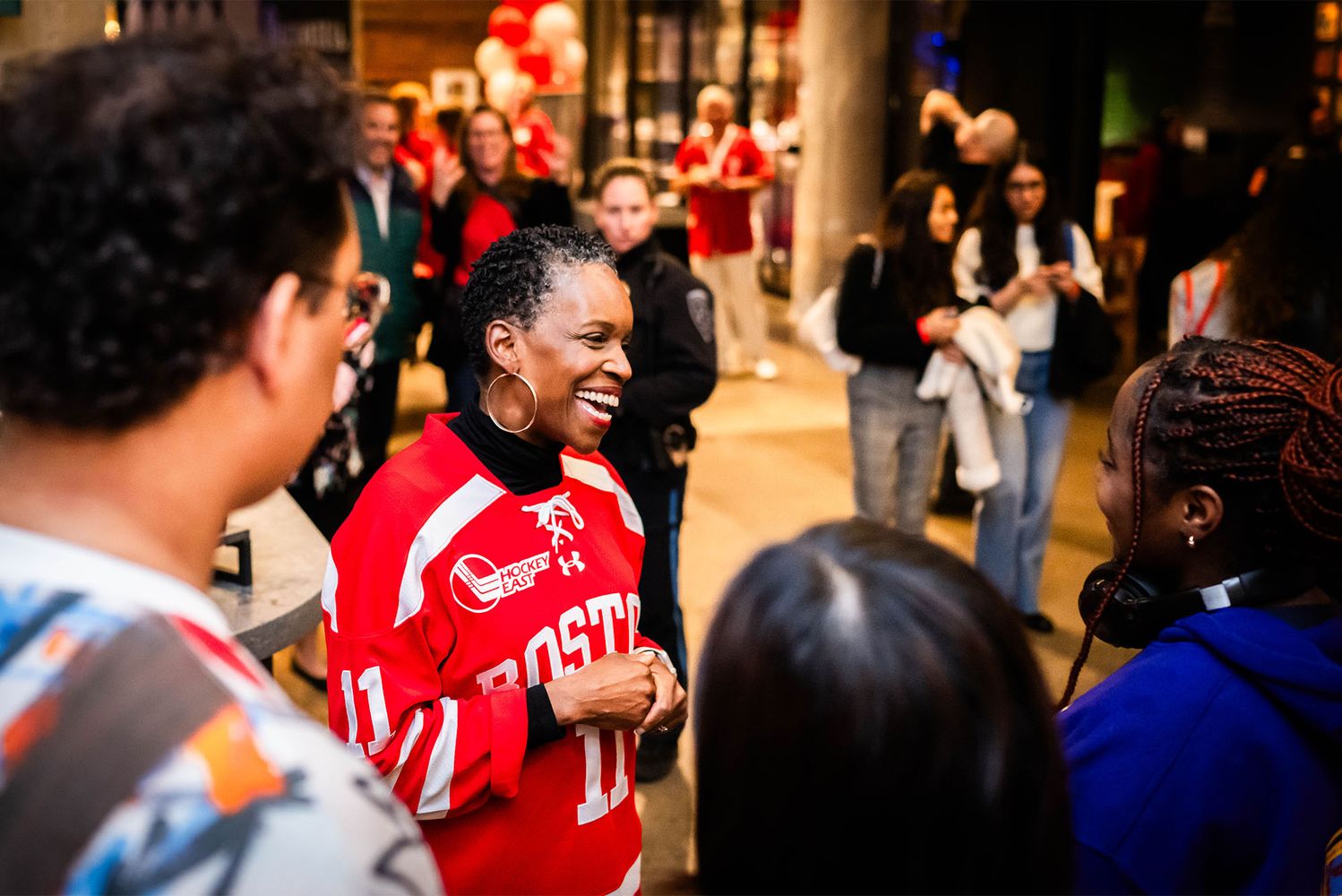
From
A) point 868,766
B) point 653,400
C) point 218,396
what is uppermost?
point 218,396

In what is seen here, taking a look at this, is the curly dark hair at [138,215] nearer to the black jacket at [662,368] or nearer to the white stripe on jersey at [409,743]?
the white stripe on jersey at [409,743]

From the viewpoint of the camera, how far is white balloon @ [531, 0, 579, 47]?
1276cm

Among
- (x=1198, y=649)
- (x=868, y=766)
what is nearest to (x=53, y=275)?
(x=868, y=766)

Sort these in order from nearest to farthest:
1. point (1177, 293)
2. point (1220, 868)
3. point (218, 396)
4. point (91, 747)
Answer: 1. point (91, 747)
2. point (218, 396)
3. point (1220, 868)
4. point (1177, 293)

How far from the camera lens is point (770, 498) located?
7074mm

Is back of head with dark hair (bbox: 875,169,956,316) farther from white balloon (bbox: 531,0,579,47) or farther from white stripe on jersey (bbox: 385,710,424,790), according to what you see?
white balloon (bbox: 531,0,579,47)

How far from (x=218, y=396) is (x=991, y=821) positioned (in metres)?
0.63

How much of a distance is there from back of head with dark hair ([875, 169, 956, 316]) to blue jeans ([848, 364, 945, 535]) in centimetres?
29

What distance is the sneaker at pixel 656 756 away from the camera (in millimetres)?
4094

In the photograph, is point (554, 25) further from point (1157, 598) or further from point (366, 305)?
point (1157, 598)

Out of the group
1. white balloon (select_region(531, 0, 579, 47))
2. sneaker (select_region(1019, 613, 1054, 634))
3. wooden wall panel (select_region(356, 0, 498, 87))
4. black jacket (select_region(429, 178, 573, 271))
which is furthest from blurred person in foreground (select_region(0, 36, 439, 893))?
wooden wall panel (select_region(356, 0, 498, 87))

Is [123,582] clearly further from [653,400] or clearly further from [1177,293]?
[1177,293]

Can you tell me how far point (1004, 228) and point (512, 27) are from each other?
9.18m

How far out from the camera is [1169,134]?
10828mm
